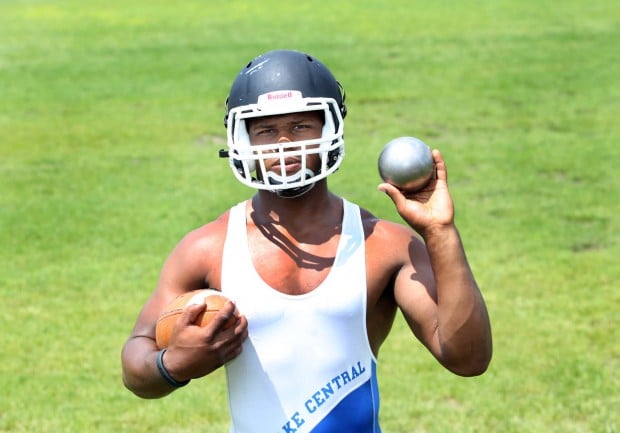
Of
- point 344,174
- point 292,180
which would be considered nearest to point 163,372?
point 292,180

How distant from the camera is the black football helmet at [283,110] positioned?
14.3 ft

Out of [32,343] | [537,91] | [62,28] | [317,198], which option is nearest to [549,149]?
[537,91]

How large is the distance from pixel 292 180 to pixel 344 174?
10129 mm

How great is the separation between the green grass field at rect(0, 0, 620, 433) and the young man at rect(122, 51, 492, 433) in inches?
136

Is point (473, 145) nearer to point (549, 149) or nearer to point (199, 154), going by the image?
point (549, 149)

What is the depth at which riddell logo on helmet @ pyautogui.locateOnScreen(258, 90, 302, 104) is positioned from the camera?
4488mm

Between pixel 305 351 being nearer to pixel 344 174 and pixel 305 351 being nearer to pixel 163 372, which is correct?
pixel 163 372

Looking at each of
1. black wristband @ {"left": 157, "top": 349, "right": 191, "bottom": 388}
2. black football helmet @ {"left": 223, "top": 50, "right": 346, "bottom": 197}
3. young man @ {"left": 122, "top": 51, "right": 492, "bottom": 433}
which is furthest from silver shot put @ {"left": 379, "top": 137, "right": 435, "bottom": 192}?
black wristband @ {"left": 157, "top": 349, "right": 191, "bottom": 388}

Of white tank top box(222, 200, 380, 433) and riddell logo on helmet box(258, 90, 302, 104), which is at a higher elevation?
riddell logo on helmet box(258, 90, 302, 104)

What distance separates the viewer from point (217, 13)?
25.0 meters

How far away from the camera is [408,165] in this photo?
13.8ft

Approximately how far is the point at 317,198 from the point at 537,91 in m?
14.5

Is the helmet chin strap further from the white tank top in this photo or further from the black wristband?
the black wristband

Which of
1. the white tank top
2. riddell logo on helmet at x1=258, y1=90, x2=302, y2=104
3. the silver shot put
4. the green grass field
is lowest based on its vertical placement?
the green grass field
